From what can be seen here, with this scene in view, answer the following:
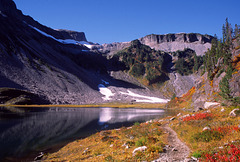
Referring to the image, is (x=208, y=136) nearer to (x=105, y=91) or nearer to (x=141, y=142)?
(x=141, y=142)

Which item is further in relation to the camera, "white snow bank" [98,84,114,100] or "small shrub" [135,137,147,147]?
"white snow bank" [98,84,114,100]

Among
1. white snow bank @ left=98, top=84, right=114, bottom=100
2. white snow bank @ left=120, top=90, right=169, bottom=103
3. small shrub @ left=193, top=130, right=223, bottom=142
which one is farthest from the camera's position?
white snow bank @ left=120, top=90, right=169, bottom=103

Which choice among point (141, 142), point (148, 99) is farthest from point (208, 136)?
point (148, 99)

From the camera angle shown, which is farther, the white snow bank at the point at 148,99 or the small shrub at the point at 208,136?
the white snow bank at the point at 148,99

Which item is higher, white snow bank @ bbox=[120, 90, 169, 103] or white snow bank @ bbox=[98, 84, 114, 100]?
white snow bank @ bbox=[98, 84, 114, 100]

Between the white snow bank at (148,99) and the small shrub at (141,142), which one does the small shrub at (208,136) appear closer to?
the small shrub at (141,142)

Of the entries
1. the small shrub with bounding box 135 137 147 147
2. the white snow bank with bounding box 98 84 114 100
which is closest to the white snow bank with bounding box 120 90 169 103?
the white snow bank with bounding box 98 84 114 100

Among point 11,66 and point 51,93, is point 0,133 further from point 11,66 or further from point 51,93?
point 11,66

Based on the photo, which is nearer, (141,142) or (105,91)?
(141,142)

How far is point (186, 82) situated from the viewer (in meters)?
192

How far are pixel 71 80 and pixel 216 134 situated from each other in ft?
435

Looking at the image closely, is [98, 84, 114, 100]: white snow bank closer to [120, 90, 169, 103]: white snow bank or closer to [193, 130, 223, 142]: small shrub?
[120, 90, 169, 103]: white snow bank

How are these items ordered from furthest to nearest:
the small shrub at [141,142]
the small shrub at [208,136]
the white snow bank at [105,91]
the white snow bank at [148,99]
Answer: the white snow bank at [148,99] → the white snow bank at [105,91] → the small shrub at [141,142] → the small shrub at [208,136]

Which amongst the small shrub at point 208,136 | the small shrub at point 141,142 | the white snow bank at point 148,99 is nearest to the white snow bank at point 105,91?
the white snow bank at point 148,99
